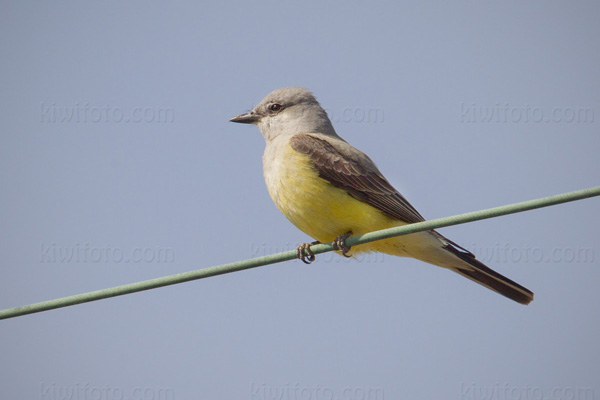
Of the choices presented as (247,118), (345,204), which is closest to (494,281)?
(345,204)

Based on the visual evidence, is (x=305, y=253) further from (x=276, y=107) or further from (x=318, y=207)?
(x=276, y=107)

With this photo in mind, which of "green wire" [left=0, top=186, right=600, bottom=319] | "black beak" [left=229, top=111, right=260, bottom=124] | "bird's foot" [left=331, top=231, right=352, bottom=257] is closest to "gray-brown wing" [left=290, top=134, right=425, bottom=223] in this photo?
"bird's foot" [left=331, top=231, right=352, bottom=257]

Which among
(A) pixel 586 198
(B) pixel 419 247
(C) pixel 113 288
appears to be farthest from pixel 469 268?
(C) pixel 113 288

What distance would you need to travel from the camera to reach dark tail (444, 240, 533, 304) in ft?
21.0

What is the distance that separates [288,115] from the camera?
7.82 m

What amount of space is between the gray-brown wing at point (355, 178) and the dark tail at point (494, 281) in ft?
1.79

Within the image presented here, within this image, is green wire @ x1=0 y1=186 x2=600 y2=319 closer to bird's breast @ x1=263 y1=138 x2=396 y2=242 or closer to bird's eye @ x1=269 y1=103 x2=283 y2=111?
bird's breast @ x1=263 y1=138 x2=396 y2=242

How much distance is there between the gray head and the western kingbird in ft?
1.68

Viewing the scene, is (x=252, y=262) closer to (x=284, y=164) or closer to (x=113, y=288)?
(x=113, y=288)

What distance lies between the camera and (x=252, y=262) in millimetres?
4289

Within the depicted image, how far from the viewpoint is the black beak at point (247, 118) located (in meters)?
8.00

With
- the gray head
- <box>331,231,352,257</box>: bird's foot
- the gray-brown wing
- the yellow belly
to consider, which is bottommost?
<box>331,231,352,257</box>: bird's foot

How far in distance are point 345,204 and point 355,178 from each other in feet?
1.41

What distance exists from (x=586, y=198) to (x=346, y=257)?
3058 millimetres
